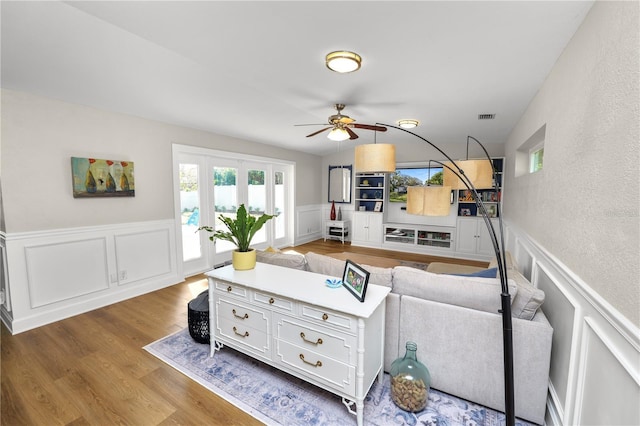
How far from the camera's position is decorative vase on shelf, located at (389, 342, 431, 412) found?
1.67 metres

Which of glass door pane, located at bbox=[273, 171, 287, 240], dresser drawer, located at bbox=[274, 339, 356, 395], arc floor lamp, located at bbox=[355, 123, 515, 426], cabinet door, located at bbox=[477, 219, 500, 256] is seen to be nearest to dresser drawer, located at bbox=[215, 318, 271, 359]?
dresser drawer, located at bbox=[274, 339, 356, 395]

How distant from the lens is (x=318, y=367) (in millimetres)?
1682

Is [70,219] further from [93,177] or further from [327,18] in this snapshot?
[327,18]

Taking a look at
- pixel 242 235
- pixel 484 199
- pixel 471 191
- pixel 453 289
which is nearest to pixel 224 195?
pixel 242 235

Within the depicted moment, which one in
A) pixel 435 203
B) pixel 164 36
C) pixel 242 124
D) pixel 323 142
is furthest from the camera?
pixel 323 142

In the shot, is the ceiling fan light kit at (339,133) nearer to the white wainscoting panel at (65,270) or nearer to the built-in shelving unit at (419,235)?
the white wainscoting panel at (65,270)

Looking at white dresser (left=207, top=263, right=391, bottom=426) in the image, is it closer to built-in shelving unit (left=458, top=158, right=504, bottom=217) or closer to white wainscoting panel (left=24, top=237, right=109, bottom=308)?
white wainscoting panel (left=24, top=237, right=109, bottom=308)

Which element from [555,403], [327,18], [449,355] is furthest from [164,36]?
→ [555,403]

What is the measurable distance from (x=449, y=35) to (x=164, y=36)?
2.00m

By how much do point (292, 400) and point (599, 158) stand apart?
85.6 inches

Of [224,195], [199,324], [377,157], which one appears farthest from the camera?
[224,195]

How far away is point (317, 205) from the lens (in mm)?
7152

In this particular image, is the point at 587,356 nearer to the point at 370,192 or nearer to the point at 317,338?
the point at 317,338

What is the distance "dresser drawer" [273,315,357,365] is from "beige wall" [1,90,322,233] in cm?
273
